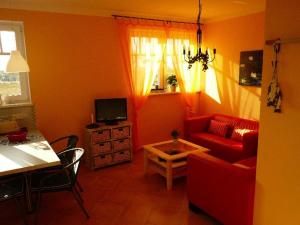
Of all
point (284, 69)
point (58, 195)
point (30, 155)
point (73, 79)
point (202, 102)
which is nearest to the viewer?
point (284, 69)

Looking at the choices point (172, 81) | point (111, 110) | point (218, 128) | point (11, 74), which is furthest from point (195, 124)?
point (11, 74)

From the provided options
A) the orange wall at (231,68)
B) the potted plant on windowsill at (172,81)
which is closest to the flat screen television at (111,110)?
the potted plant on windowsill at (172,81)

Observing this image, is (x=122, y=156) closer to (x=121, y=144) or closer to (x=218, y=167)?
(x=121, y=144)

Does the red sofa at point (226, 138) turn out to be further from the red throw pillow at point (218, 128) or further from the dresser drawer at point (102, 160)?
the dresser drawer at point (102, 160)

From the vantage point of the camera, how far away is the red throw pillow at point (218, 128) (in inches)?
181

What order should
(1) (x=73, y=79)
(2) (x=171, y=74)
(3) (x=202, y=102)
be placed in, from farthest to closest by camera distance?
(3) (x=202, y=102), (2) (x=171, y=74), (1) (x=73, y=79)

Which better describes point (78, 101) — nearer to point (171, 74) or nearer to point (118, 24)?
point (118, 24)

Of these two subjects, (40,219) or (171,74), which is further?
(171,74)

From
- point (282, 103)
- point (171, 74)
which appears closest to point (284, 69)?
point (282, 103)

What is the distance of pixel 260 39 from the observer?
4.29 metres

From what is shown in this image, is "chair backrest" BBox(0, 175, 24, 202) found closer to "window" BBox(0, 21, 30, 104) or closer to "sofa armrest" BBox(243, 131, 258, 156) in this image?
"window" BBox(0, 21, 30, 104)

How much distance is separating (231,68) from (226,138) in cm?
136

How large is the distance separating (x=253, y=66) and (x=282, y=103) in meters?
2.68

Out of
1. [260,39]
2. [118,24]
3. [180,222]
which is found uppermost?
[118,24]
